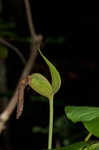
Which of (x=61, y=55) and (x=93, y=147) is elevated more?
(x=61, y=55)

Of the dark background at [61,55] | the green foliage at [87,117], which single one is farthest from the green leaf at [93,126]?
the dark background at [61,55]

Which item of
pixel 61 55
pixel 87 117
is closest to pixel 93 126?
pixel 87 117

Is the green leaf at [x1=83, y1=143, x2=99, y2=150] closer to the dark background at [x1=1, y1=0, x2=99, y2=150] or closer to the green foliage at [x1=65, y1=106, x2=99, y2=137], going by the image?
the green foliage at [x1=65, y1=106, x2=99, y2=137]

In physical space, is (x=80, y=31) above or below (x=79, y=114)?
above

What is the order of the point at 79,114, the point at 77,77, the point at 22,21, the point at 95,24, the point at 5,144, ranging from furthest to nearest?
the point at 95,24
the point at 22,21
the point at 77,77
the point at 5,144
the point at 79,114

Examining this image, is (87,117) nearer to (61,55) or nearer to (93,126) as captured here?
(93,126)

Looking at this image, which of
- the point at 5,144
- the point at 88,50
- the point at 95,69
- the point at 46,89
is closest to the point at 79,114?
the point at 46,89

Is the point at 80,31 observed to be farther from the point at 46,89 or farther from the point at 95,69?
the point at 46,89
